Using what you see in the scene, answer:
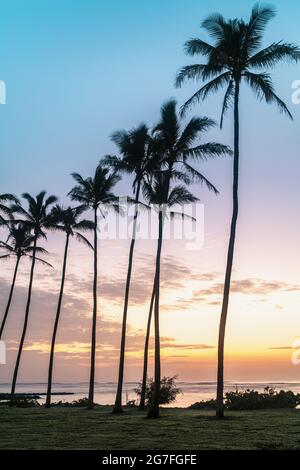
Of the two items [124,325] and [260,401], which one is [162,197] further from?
[260,401]

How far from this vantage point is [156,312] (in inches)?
1097

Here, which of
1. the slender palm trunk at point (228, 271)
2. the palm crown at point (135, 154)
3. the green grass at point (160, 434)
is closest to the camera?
the green grass at point (160, 434)

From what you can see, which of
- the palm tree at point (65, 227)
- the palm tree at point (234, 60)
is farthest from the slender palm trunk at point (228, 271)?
the palm tree at point (65, 227)

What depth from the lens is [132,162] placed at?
1277 inches

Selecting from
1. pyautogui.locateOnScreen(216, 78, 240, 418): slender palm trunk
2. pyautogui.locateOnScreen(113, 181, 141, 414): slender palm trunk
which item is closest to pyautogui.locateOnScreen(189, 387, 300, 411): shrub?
pyautogui.locateOnScreen(113, 181, 141, 414): slender palm trunk

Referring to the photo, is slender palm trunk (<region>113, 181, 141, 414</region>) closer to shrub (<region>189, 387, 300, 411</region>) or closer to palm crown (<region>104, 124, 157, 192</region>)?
palm crown (<region>104, 124, 157, 192</region>)

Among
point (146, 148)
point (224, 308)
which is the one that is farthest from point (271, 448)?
point (146, 148)

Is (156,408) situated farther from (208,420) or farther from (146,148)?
(146,148)

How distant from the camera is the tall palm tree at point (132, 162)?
1227 inches

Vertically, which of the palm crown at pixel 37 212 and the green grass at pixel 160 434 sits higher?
the palm crown at pixel 37 212

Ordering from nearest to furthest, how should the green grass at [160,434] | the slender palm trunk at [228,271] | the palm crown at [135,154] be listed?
1. the green grass at [160,434]
2. the slender palm trunk at [228,271]
3. the palm crown at [135,154]

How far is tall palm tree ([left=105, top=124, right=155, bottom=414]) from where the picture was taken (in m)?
31.2

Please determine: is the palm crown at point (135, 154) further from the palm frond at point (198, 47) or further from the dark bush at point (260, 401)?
the dark bush at point (260, 401)
